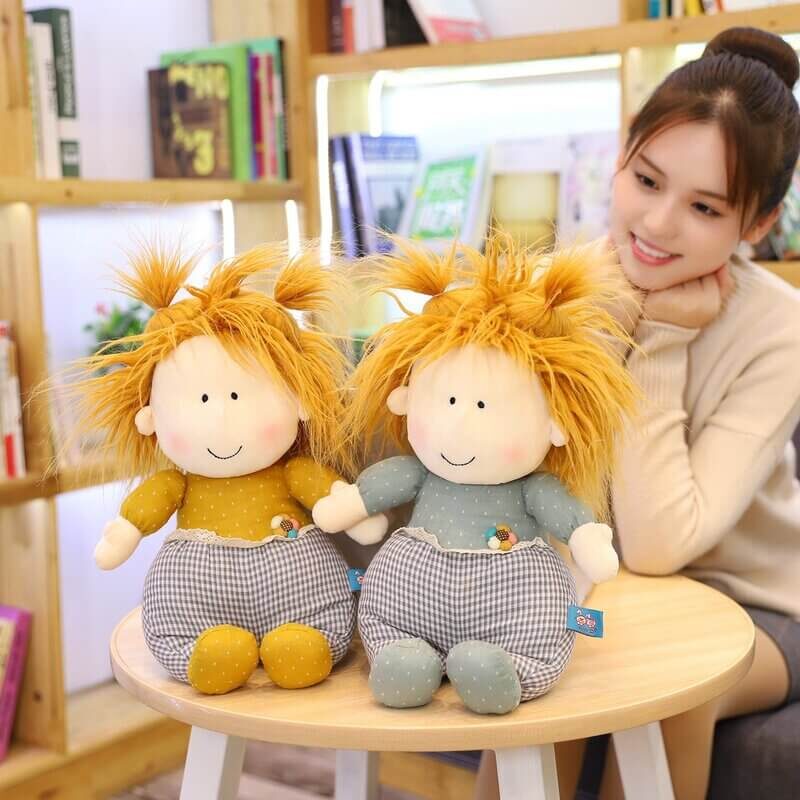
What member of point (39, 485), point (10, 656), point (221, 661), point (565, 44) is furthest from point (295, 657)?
point (565, 44)

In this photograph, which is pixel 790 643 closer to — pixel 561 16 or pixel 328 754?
pixel 328 754

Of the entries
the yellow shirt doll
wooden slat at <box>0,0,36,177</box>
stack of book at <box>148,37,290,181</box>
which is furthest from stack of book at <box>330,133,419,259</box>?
the yellow shirt doll

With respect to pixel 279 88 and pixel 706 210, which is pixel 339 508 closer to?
pixel 706 210

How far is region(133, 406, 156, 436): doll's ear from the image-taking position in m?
0.98

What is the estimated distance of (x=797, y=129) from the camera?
51.8 inches

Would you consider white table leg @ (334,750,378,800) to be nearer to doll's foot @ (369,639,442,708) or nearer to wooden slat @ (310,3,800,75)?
doll's foot @ (369,639,442,708)

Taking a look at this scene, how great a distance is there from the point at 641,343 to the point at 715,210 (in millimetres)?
167

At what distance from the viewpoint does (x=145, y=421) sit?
0.99m

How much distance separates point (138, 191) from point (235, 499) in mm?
1124

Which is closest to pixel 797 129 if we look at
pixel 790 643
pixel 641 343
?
pixel 641 343

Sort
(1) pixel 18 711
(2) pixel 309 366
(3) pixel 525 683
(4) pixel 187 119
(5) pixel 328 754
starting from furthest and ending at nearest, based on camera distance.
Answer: (4) pixel 187 119 < (5) pixel 328 754 < (1) pixel 18 711 < (2) pixel 309 366 < (3) pixel 525 683

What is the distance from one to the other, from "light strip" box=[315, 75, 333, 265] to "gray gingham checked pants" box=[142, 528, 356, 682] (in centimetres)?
139

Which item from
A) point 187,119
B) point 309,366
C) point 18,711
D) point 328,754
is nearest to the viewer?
point 309,366

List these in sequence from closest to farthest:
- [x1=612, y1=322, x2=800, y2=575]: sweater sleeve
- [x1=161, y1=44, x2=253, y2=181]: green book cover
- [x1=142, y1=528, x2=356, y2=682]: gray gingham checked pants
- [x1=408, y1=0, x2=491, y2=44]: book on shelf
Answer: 1. [x1=142, y1=528, x2=356, y2=682]: gray gingham checked pants
2. [x1=612, y1=322, x2=800, y2=575]: sweater sleeve
3. [x1=408, y1=0, x2=491, y2=44]: book on shelf
4. [x1=161, y1=44, x2=253, y2=181]: green book cover
